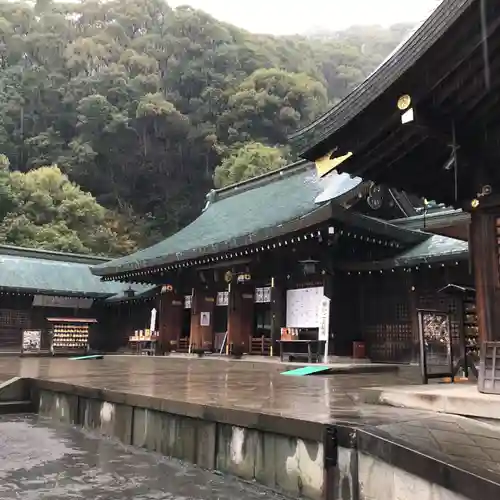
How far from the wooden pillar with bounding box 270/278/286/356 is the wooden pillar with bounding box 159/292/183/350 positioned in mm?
5473

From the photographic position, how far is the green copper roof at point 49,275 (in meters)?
21.9

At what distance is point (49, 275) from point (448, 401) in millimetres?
21927

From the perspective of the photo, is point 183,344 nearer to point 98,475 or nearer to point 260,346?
point 260,346

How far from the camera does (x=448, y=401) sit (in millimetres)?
4508

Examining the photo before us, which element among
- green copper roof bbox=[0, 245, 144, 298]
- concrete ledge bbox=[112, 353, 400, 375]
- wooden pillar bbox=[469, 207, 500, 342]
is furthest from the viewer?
green copper roof bbox=[0, 245, 144, 298]

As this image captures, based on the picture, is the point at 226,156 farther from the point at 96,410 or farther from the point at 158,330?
the point at 96,410

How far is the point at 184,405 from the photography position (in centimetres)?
514

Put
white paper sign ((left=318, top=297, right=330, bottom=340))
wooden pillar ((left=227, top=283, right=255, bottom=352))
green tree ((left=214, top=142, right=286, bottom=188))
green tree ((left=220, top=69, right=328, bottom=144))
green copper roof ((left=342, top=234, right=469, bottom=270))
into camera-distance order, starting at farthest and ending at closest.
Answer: green tree ((left=220, top=69, right=328, bottom=144)) → green tree ((left=214, top=142, right=286, bottom=188)) → wooden pillar ((left=227, top=283, right=255, bottom=352)) → white paper sign ((left=318, top=297, right=330, bottom=340)) → green copper roof ((left=342, top=234, right=469, bottom=270))

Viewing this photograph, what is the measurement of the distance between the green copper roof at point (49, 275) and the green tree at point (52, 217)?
7.22 m

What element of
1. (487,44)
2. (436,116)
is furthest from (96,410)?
(487,44)

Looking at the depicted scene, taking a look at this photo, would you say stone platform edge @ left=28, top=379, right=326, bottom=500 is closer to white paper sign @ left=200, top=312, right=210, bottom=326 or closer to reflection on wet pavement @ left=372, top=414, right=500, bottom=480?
reflection on wet pavement @ left=372, top=414, right=500, bottom=480

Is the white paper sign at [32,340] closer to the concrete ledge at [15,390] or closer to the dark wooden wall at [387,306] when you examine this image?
the dark wooden wall at [387,306]

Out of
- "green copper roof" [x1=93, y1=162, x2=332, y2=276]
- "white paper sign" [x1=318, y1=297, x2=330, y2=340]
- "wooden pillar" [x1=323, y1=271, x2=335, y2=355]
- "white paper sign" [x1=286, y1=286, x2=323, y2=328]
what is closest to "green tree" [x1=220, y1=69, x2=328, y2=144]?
"green copper roof" [x1=93, y1=162, x2=332, y2=276]

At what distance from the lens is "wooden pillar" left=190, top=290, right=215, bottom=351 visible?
17906mm
